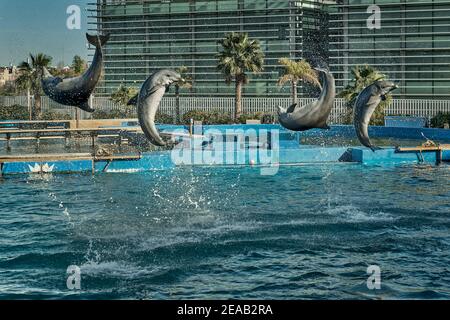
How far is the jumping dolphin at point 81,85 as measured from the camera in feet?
40.8

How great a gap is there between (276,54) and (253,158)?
35.6 metres

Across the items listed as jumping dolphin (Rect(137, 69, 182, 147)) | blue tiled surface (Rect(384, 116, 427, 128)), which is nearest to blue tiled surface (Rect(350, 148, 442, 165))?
blue tiled surface (Rect(384, 116, 427, 128))

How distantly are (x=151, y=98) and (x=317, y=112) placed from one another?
10.8ft

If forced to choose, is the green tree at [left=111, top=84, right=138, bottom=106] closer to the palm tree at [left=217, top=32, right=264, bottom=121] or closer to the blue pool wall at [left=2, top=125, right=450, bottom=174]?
the palm tree at [left=217, top=32, right=264, bottom=121]

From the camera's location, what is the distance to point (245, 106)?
57.3 metres

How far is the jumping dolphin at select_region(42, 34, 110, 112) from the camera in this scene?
1244 centimetres

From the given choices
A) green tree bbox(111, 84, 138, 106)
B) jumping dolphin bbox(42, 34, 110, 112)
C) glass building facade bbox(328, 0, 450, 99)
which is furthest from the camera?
glass building facade bbox(328, 0, 450, 99)

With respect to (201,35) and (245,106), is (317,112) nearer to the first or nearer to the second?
(245,106)

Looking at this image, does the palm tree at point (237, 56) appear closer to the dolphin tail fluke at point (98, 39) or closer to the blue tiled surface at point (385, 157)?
the blue tiled surface at point (385, 157)

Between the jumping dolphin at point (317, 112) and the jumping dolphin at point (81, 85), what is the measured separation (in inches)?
165

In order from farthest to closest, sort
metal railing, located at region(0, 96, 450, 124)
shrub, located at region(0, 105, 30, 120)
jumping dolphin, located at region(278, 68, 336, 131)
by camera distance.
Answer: shrub, located at region(0, 105, 30, 120), metal railing, located at region(0, 96, 450, 124), jumping dolphin, located at region(278, 68, 336, 131)

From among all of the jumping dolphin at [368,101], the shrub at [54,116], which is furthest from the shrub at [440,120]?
the jumping dolphin at [368,101]

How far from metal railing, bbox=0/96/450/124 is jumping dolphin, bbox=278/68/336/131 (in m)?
33.3
